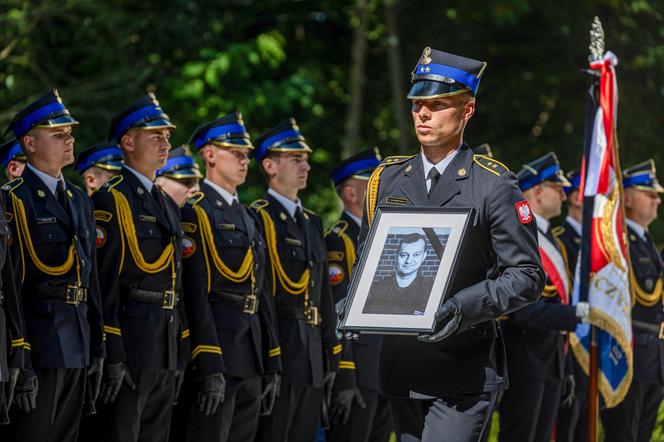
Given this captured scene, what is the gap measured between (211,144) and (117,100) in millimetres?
7063

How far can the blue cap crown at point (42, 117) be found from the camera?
22.5 feet

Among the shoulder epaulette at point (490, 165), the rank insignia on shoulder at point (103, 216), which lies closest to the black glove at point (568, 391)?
the rank insignia on shoulder at point (103, 216)

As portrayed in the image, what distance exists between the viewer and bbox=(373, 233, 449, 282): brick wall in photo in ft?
15.6

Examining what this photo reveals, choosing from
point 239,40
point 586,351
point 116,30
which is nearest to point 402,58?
point 239,40

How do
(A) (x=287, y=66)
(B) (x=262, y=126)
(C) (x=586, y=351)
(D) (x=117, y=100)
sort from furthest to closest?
(A) (x=287, y=66) < (B) (x=262, y=126) < (D) (x=117, y=100) < (C) (x=586, y=351)

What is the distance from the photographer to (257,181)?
1702cm

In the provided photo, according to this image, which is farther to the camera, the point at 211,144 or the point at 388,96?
the point at 388,96

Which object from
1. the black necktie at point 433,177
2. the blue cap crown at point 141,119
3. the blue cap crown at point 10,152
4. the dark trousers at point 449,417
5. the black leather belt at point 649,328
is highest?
the blue cap crown at point 141,119

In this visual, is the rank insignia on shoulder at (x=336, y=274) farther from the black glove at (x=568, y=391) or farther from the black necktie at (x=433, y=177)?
the black necktie at (x=433, y=177)

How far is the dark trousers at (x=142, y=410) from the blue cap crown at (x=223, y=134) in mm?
1611

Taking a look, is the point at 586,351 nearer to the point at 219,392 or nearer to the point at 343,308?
the point at 219,392

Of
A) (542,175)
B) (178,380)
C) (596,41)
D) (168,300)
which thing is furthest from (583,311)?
(168,300)

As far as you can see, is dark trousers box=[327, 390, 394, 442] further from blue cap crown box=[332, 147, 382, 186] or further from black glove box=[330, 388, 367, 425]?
blue cap crown box=[332, 147, 382, 186]

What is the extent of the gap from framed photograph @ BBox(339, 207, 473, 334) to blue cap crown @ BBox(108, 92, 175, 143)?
9.27 ft
